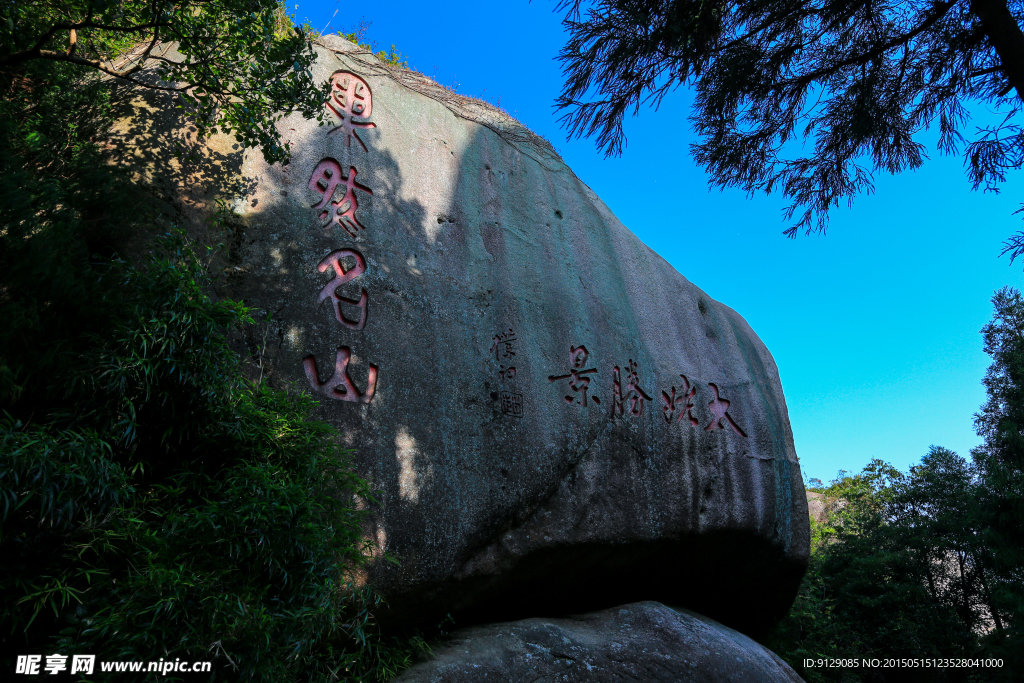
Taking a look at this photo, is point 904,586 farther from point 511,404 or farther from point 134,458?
point 134,458

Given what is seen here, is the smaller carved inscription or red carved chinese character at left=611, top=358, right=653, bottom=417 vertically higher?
red carved chinese character at left=611, top=358, right=653, bottom=417

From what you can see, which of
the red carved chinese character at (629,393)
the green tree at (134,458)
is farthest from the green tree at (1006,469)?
the green tree at (134,458)

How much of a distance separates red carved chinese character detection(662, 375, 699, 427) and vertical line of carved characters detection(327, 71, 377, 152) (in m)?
3.27

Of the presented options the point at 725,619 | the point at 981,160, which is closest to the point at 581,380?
the point at 725,619

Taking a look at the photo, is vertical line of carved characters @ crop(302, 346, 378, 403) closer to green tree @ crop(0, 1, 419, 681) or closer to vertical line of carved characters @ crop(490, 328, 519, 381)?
green tree @ crop(0, 1, 419, 681)

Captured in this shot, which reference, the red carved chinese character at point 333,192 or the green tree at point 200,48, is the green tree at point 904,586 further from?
the green tree at point 200,48

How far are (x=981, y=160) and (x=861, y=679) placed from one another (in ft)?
16.8

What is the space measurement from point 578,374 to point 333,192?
228 cm

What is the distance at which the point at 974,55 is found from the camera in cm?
480

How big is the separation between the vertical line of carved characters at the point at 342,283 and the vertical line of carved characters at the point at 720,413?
344 centimetres

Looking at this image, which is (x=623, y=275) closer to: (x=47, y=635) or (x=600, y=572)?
(x=600, y=572)

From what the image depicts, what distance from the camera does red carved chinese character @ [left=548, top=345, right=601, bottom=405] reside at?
4.66 meters

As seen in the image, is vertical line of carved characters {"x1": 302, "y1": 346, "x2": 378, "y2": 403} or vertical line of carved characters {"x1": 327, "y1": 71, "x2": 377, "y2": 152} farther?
vertical line of carved characters {"x1": 327, "y1": 71, "x2": 377, "y2": 152}

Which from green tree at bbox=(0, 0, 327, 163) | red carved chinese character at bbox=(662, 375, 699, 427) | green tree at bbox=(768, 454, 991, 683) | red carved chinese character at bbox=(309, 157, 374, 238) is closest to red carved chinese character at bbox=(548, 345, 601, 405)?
red carved chinese character at bbox=(662, 375, 699, 427)
